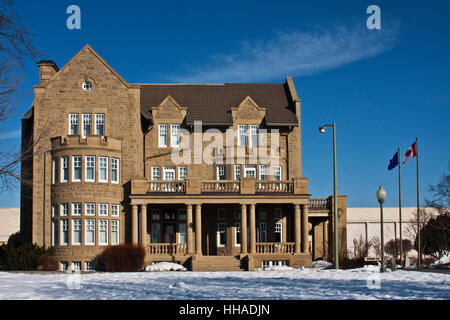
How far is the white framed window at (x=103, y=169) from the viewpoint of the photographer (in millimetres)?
39781

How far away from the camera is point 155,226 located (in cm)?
4297

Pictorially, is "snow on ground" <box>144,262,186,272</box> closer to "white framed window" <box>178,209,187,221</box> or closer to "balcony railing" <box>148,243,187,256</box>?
"balcony railing" <box>148,243,187,256</box>

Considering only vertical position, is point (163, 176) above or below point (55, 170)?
below

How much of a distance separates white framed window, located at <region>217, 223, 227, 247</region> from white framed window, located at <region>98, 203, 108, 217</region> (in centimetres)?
819

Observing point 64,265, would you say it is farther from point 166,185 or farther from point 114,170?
point 166,185

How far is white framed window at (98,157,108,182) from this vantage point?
39.8 m

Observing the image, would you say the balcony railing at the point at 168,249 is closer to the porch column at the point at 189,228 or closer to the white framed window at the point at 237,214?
the porch column at the point at 189,228

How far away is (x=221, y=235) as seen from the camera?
43.6 meters

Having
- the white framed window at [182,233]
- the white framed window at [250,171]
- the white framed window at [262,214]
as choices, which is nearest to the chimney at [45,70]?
the white framed window at [182,233]

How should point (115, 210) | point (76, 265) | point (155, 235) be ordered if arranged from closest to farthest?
point (76, 265)
point (115, 210)
point (155, 235)

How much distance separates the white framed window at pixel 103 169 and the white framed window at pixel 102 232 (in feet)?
9.05

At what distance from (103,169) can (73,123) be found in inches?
154

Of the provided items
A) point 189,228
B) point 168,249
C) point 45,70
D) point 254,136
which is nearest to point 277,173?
point 254,136

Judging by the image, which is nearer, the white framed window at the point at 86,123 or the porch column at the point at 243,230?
the porch column at the point at 243,230
